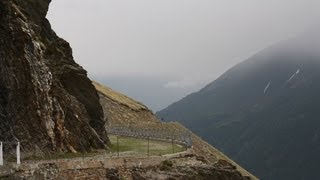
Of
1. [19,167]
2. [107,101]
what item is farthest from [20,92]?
[107,101]

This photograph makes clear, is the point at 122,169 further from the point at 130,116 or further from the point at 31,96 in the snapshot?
the point at 130,116

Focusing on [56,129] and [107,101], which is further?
[107,101]

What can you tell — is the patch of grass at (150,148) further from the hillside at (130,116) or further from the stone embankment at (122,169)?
the hillside at (130,116)

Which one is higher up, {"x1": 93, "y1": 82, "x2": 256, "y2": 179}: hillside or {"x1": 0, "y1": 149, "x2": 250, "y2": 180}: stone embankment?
{"x1": 93, "y1": 82, "x2": 256, "y2": 179}: hillside

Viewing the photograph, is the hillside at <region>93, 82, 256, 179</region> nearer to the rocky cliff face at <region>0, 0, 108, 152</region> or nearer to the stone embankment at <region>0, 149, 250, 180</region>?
the stone embankment at <region>0, 149, 250, 180</region>

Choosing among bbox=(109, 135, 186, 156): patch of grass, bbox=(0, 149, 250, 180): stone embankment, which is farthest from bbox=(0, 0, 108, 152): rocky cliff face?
bbox=(109, 135, 186, 156): patch of grass

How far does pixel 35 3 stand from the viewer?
50094mm

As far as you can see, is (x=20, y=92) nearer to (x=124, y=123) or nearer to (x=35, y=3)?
(x=35, y=3)

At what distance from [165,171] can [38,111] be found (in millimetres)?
10295

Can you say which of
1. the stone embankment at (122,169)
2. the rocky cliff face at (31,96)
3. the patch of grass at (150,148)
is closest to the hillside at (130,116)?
the patch of grass at (150,148)

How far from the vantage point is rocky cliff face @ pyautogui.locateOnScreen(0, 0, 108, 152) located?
3869 centimetres

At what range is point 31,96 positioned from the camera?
39406 mm

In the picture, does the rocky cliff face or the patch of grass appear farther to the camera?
the patch of grass

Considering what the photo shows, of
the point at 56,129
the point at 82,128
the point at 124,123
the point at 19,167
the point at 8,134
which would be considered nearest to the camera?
the point at 19,167
